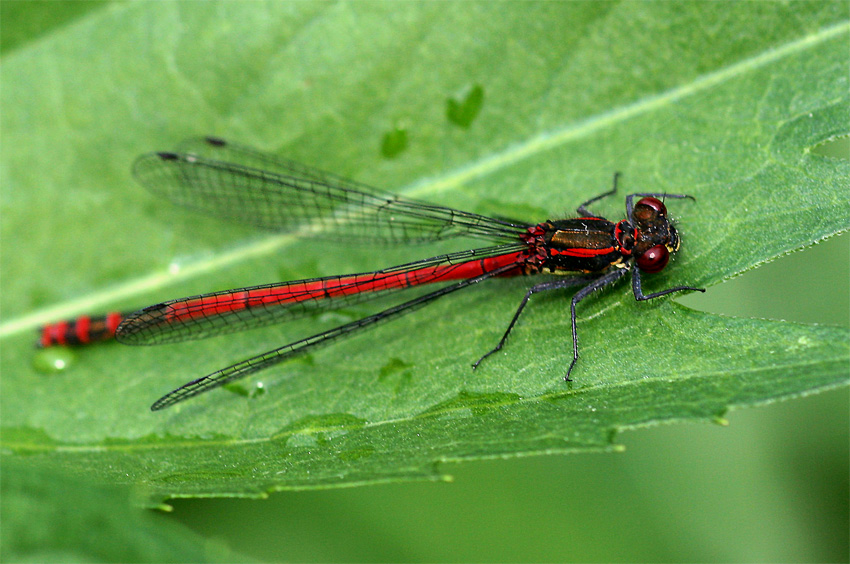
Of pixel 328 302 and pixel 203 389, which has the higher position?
pixel 328 302

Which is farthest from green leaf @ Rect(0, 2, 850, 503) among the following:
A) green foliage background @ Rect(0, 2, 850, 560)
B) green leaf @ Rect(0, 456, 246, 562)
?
green leaf @ Rect(0, 456, 246, 562)

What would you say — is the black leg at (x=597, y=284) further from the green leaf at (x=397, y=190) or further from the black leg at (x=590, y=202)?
the black leg at (x=590, y=202)

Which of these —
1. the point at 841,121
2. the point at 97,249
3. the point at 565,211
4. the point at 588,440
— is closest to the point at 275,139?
the point at 97,249

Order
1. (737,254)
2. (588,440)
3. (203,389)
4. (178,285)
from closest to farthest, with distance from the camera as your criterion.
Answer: (588,440) < (737,254) < (203,389) < (178,285)

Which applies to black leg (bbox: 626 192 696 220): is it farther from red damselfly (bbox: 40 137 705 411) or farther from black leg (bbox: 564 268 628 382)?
black leg (bbox: 564 268 628 382)

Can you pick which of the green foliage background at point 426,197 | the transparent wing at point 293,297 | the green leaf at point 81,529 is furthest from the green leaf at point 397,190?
the green leaf at point 81,529

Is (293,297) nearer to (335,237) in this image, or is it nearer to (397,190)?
(335,237)

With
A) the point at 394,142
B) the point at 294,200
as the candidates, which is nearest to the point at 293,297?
the point at 294,200

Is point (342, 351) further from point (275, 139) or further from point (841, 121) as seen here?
point (841, 121)
